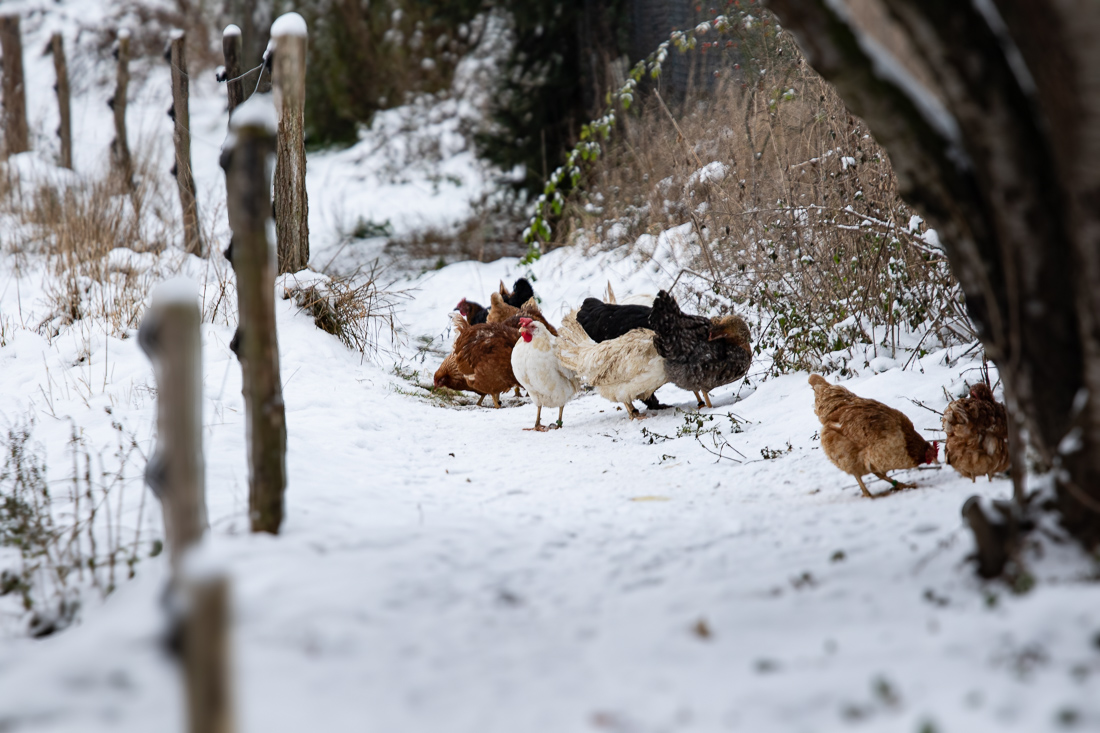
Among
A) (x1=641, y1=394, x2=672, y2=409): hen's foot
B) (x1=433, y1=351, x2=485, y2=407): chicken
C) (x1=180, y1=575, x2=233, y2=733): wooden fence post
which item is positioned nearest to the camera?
(x1=180, y1=575, x2=233, y2=733): wooden fence post

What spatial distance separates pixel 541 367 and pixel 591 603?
352cm

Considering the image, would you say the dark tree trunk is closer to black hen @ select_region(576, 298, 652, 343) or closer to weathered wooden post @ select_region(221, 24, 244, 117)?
black hen @ select_region(576, 298, 652, 343)

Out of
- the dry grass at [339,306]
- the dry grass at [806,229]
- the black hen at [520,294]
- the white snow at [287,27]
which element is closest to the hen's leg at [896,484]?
the dry grass at [806,229]

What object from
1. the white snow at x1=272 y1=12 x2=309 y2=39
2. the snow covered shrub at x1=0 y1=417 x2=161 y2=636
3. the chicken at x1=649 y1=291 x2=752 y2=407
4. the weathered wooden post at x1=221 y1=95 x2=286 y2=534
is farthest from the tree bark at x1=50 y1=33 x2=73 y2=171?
the weathered wooden post at x1=221 y1=95 x2=286 y2=534

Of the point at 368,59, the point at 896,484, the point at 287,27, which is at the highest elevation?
the point at 368,59

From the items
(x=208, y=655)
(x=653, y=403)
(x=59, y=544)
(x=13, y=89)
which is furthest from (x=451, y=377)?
(x=13, y=89)

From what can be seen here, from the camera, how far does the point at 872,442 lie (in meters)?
3.25

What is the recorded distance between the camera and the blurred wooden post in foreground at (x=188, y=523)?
3.53ft

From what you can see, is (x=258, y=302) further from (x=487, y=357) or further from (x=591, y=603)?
(x=487, y=357)

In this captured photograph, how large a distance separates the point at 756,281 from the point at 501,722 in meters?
5.03

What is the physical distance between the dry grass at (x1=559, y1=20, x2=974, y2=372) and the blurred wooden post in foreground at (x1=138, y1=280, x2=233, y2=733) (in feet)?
13.1

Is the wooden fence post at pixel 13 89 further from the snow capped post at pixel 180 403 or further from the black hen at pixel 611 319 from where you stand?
the snow capped post at pixel 180 403

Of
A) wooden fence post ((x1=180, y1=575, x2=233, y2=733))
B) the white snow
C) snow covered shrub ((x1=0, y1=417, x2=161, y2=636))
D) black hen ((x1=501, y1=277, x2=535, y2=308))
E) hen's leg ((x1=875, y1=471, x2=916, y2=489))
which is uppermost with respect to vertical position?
the white snow

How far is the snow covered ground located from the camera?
4.89ft
